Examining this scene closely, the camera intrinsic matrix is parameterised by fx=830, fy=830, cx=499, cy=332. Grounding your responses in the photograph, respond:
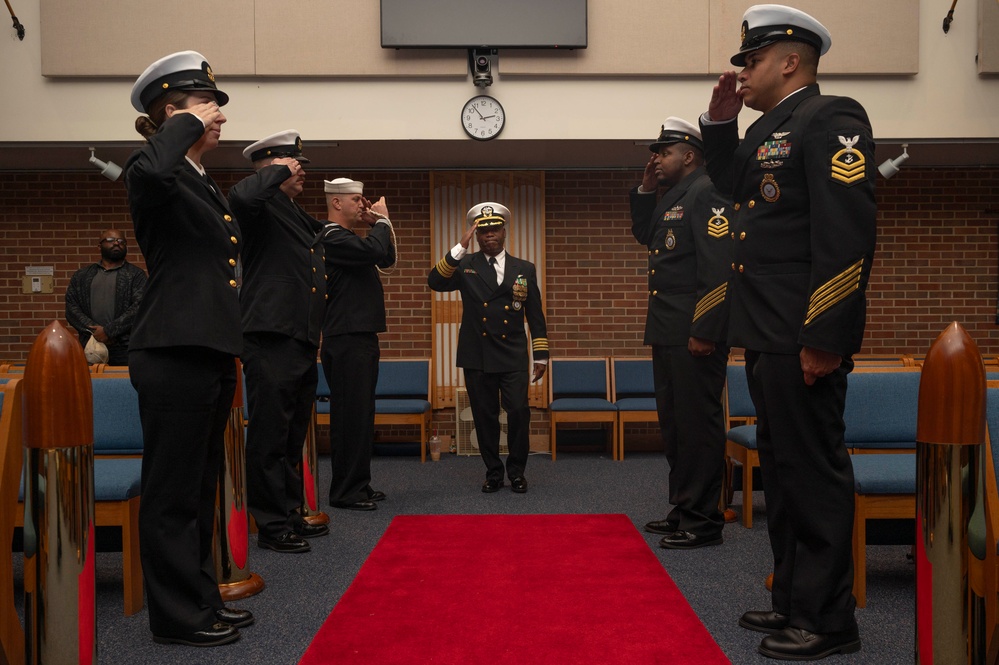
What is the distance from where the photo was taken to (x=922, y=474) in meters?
1.68

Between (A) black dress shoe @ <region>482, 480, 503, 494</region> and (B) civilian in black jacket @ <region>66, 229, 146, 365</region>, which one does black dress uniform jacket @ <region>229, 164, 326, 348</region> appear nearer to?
(A) black dress shoe @ <region>482, 480, 503, 494</region>

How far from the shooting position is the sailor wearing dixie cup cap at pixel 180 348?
2424 millimetres

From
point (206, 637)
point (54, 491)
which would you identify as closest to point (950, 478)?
point (54, 491)

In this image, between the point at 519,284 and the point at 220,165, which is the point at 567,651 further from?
the point at 220,165

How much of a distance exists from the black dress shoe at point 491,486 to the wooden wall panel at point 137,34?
11.3 feet

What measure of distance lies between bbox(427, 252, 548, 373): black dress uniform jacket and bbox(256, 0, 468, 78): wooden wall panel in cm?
176

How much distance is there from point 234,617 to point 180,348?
91 cm

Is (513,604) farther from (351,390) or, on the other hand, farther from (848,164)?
(351,390)

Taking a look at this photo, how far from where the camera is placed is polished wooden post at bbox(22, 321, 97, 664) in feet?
5.62

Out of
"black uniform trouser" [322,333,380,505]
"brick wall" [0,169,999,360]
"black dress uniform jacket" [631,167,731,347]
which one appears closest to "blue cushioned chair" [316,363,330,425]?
"brick wall" [0,169,999,360]

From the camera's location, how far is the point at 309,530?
3998 mm

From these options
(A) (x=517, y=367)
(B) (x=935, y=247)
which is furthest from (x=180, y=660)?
(B) (x=935, y=247)

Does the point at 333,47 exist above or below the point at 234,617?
above

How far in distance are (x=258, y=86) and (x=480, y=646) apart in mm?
4894
